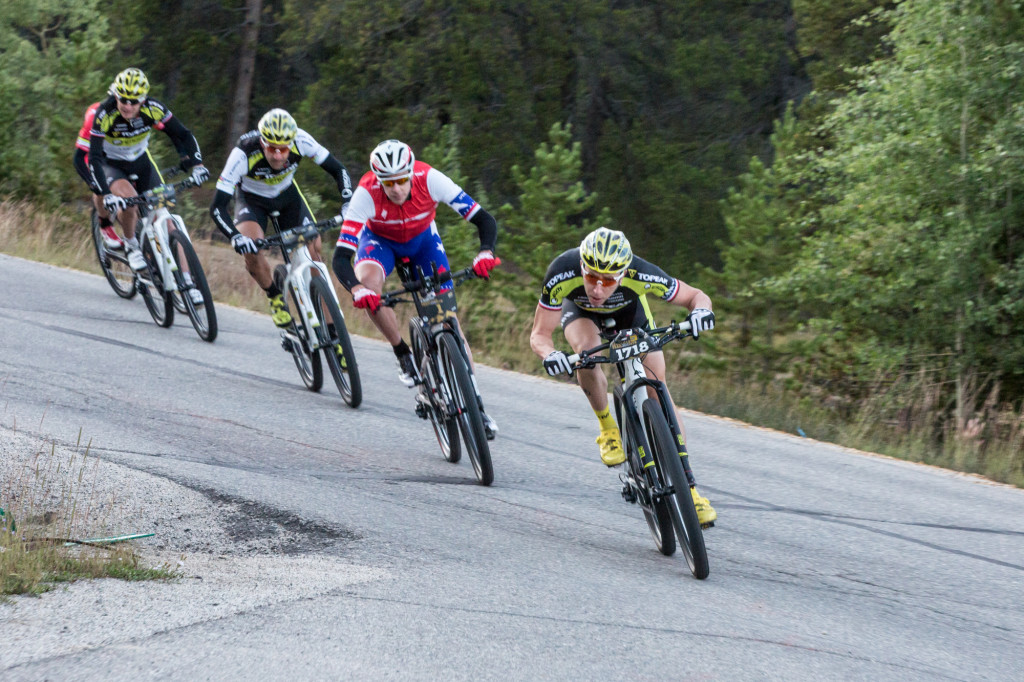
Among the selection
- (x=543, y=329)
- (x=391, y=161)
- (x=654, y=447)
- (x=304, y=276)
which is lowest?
(x=654, y=447)

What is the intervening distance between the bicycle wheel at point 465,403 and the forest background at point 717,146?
4.98m

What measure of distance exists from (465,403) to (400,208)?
1770 millimetres

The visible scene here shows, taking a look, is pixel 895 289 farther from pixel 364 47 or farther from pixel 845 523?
pixel 364 47

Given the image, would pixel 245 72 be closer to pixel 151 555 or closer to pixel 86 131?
pixel 86 131

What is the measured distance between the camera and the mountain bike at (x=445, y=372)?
23.1ft

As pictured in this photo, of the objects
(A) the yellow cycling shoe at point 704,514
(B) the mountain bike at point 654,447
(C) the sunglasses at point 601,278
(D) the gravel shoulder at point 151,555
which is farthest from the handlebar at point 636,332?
(D) the gravel shoulder at point 151,555

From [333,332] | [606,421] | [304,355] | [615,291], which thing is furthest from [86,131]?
[606,421]

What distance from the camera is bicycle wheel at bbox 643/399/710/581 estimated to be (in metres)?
5.40

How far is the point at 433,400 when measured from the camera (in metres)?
7.69

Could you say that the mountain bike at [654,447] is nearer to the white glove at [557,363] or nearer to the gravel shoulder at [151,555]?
the white glove at [557,363]

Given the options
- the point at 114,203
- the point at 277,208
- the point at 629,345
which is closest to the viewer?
the point at 629,345

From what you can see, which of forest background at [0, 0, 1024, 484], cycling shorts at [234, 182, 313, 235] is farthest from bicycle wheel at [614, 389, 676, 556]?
cycling shorts at [234, 182, 313, 235]

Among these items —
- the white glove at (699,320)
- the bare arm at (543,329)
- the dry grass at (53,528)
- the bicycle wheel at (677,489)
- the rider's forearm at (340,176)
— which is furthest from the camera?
the rider's forearm at (340,176)

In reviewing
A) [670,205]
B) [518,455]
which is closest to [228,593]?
[518,455]
